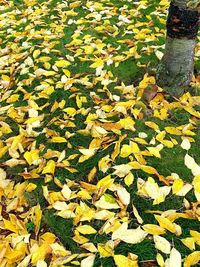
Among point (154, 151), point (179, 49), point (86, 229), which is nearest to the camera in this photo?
point (86, 229)

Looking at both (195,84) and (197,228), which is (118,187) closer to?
(197,228)

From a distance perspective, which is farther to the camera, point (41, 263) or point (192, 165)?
point (192, 165)

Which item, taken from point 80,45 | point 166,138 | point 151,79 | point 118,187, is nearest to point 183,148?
point 166,138

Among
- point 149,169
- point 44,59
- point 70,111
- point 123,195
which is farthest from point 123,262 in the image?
point 44,59

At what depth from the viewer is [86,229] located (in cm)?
236

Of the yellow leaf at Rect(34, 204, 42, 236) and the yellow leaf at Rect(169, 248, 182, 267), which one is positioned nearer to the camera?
the yellow leaf at Rect(169, 248, 182, 267)

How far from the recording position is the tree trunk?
304 centimetres

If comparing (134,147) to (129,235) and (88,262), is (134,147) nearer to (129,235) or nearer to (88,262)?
(129,235)

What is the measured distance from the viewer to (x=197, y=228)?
229 centimetres

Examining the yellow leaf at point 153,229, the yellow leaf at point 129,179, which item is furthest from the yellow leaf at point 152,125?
the yellow leaf at point 153,229

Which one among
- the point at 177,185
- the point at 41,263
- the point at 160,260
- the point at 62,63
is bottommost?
the point at 41,263

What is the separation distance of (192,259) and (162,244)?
0.18 metres

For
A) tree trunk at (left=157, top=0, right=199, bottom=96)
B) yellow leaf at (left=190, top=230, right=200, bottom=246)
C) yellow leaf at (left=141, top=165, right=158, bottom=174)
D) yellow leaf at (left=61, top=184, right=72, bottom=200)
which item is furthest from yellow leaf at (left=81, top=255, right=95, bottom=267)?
tree trunk at (left=157, top=0, right=199, bottom=96)

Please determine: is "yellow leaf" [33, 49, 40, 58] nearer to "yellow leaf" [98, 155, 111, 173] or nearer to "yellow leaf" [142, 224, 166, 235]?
"yellow leaf" [98, 155, 111, 173]
